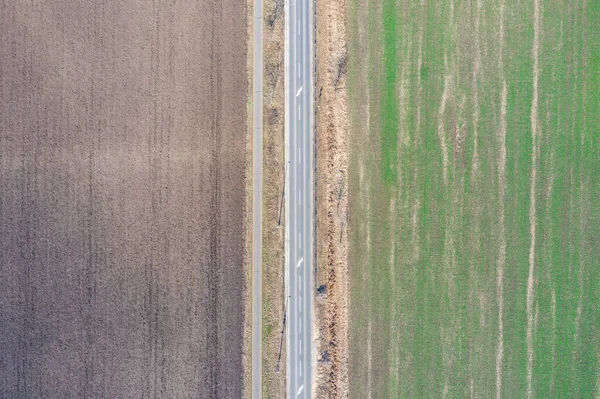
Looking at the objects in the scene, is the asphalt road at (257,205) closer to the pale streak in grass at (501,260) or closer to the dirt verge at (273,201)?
the dirt verge at (273,201)

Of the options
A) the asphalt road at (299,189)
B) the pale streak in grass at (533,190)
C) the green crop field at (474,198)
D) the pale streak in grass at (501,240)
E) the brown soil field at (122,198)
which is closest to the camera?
the green crop field at (474,198)

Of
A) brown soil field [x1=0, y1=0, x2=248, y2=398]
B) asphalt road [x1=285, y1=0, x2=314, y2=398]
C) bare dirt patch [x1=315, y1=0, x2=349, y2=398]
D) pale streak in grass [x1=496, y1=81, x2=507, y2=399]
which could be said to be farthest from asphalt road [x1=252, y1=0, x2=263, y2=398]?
pale streak in grass [x1=496, y1=81, x2=507, y2=399]

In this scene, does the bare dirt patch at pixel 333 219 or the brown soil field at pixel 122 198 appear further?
the brown soil field at pixel 122 198

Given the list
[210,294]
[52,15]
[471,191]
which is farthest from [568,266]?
[52,15]

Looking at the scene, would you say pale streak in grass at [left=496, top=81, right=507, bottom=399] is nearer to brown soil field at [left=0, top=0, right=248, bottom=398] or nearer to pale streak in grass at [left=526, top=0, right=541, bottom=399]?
pale streak in grass at [left=526, top=0, right=541, bottom=399]

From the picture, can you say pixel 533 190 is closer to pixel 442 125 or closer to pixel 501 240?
pixel 501 240

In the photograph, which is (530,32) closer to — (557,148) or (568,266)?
(557,148)

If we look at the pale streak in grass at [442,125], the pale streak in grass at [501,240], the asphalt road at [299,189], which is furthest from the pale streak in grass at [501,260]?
the asphalt road at [299,189]

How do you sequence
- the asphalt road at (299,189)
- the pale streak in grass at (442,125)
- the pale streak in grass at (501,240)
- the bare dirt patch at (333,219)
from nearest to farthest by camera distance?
the pale streak in grass at (501,240) < the pale streak in grass at (442,125) < the bare dirt patch at (333,219) < the asphalt road at (299,189)

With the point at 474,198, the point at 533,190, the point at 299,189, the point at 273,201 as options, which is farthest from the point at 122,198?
the point at 533,190
